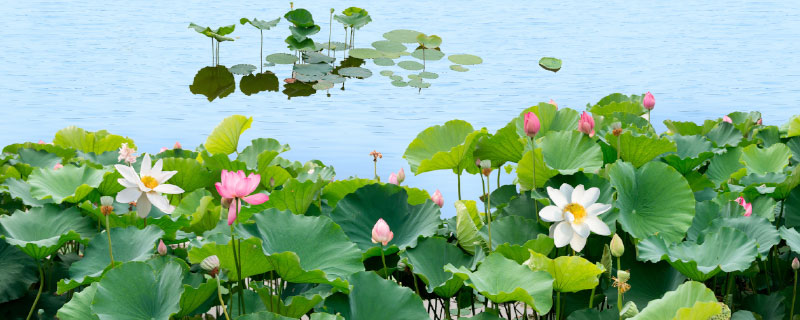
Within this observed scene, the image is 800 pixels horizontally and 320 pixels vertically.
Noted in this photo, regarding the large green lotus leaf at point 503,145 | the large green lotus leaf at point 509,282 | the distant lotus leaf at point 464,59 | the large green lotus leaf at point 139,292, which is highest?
the large green lotus leaf at point 503,145

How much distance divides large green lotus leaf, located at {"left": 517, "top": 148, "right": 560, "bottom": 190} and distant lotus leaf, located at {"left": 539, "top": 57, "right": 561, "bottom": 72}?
486cm

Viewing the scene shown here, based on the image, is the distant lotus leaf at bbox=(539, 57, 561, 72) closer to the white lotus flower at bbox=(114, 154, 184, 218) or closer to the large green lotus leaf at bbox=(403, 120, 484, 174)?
the large green lotus leaf at bbox=(403, 120, 484, 174)

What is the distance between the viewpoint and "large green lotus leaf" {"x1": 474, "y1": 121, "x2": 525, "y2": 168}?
6.42 feet

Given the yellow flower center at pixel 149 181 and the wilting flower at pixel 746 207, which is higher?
the yellow flower center at pixel 149 181

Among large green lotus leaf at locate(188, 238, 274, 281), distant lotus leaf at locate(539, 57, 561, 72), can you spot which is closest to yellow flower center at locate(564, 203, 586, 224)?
large green lotus leaf at locate(188, 238, 274, 281)

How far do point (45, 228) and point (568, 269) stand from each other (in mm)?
1302

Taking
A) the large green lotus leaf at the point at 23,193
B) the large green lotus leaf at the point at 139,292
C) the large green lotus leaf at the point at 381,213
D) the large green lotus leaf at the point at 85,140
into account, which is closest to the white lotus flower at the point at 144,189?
the large green lotus leaf at the point at 139,292

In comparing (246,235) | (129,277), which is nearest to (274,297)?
(246,235)

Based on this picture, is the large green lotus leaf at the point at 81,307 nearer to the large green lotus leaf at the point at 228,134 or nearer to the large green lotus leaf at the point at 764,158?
the large green lotus leaf at the point at 228,134

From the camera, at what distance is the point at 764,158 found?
239 centimetres

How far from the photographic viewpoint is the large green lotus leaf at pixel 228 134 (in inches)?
97.7

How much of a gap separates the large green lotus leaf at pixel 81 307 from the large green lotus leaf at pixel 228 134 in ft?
3.57

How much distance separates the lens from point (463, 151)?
6.08 ft

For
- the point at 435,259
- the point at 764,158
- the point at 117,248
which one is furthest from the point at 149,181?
the point at 764,158
